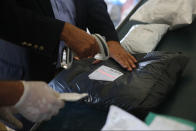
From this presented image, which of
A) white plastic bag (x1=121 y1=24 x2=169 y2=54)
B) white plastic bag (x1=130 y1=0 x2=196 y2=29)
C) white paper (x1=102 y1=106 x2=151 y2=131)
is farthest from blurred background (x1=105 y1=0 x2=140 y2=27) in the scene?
white paper (x1=102 y1=106 x2=151 y2=131)

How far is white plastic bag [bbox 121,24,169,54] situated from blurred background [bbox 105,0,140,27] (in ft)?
5.67

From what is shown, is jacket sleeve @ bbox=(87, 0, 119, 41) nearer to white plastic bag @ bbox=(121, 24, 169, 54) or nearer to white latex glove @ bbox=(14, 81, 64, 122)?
white plastic bag @ bbox=(121, 24, 169, 54)

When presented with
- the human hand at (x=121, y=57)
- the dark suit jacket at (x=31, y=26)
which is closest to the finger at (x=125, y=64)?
the human hand at (x=121, y=57)

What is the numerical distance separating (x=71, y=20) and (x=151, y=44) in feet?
1.26

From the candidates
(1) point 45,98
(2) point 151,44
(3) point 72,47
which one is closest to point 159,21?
(2) point 151,44

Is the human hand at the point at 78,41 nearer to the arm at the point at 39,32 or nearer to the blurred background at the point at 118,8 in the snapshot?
the arm at the point at 39,32

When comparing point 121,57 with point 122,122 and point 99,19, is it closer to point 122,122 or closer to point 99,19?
point 99,19

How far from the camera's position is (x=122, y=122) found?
0.61 metres

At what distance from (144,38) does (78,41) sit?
0.50 meters

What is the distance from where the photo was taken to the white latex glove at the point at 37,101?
57 cm

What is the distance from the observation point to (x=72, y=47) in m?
0.74

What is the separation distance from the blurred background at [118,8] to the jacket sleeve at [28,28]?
223 cm

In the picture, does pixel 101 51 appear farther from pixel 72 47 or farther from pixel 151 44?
pixel 151 44

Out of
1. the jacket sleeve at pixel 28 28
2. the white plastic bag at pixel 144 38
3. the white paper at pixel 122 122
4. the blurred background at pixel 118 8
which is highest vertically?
the jacket sleeve at pixel 28 28
